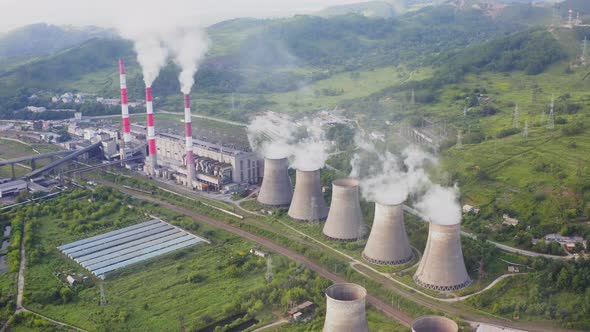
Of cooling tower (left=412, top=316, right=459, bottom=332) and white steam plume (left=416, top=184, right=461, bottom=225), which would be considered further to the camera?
white steam plume (left=416, top=184, right=461, bottom=225)

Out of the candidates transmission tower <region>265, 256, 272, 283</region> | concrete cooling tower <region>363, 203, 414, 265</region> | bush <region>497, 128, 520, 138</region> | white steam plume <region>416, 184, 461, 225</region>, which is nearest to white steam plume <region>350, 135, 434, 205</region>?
white steam plume <region>416, 184, 461, 225</region>

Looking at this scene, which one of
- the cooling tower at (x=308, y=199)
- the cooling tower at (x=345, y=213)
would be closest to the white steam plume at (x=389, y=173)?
the cooling tower at (x=345, y=213)

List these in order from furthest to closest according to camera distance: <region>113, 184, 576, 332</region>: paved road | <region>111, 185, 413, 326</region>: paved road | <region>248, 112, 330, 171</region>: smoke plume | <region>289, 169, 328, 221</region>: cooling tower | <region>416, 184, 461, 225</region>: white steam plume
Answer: <region>248, 112, 330, 171</region>: smoke plume
<region>289, 169, 328, 221</region>: cooling tower
<region>416, 184, 461, 225</region>: white steam plume
<region>111, 185, 413, 326</region>: paved road
<region>113, 184, 576, 332</region>: paved road

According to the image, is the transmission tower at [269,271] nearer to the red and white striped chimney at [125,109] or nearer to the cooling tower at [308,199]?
the cooling tower at [308,199]

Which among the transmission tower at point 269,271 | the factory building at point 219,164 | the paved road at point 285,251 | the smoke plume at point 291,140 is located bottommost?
the paved road at point 285,251

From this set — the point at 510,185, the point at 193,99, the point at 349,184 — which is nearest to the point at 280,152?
the point at 349,184

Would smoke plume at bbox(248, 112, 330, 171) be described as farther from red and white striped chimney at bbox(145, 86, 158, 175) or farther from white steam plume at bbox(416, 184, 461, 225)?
red and white striped chimney at bbox(145, 86, 158, 175)

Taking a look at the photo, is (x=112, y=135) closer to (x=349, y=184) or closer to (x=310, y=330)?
(x=349, y=184)
